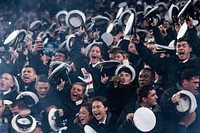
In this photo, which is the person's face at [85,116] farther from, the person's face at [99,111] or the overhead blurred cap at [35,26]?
the overhead blurred cap at [35,26]

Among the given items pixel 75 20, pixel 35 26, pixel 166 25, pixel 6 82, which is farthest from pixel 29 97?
pixel 35 26

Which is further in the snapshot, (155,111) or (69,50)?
(69,50)

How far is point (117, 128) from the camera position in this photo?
3.64 metres

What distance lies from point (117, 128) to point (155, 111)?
35cm

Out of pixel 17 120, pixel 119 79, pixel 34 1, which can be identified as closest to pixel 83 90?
pixel 119 79

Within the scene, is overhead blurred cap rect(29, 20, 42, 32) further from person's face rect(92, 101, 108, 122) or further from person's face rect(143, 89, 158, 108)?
person's face rect(143, 89, 158, 108)

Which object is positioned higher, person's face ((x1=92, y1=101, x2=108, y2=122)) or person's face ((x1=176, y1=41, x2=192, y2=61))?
person's face ((x1=176, y1=41, x2=192, y2=61))

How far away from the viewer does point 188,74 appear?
12.1ft

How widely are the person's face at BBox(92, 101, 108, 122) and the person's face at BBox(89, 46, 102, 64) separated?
4.01 feet

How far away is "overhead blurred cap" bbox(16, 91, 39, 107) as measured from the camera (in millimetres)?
4025

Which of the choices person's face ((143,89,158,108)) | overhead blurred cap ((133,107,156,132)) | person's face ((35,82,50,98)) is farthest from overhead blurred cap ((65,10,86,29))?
overhead blurred cap ((133,107,156,132))

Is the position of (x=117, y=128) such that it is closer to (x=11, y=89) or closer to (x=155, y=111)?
(x=155, y=111)

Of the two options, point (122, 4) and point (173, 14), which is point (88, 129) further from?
point (122, 4)

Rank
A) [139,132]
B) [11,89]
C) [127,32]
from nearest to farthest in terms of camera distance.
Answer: [139,132] → [11,89] → [127,32]
